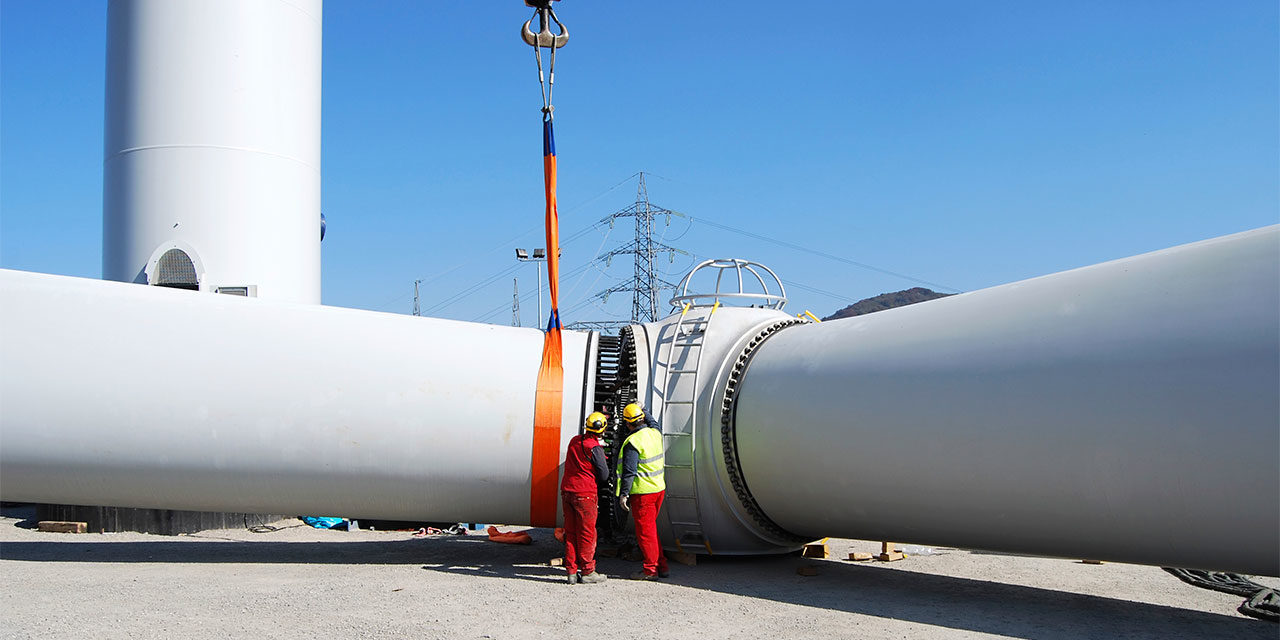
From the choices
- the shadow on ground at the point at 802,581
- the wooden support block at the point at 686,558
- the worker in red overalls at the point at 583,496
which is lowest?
the shadow on ground at the point at 802,581

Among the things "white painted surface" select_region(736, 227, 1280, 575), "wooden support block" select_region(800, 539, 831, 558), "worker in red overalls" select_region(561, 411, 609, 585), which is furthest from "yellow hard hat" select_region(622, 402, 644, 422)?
"wooden support block" select_region(800, 539, 831, 558)

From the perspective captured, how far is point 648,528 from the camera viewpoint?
8.31 metres

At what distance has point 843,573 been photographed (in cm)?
865

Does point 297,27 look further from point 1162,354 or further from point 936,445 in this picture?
point 1162,354

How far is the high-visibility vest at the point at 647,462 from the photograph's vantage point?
830 centimetres

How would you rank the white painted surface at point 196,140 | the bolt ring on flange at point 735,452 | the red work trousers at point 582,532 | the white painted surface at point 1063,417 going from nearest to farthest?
the white painted surface at point 1063,417 → the red work trousers at point 582,532 → the bolt ring on flange at point 735,452 → the white painted surface at point 196,140

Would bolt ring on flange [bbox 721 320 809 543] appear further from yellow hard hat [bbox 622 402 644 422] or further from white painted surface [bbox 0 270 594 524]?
white painted surface [bbox 0 270 594 524]

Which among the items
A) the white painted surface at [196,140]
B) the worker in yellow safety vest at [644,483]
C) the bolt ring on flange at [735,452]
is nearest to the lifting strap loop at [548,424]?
the worker in yellow safety vest at [644,483]

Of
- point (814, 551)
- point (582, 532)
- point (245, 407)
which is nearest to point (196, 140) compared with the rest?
point (245, 407)

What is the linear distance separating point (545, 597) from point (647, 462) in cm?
145

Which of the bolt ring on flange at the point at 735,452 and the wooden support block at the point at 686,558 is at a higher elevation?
the bolt ring on flange at the point at 735,452

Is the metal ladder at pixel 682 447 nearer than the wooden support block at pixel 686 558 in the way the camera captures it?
Yes

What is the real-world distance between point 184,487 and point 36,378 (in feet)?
5.05

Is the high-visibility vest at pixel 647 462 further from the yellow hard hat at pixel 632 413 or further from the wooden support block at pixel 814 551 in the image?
the wooden support block at pixel 814 551
